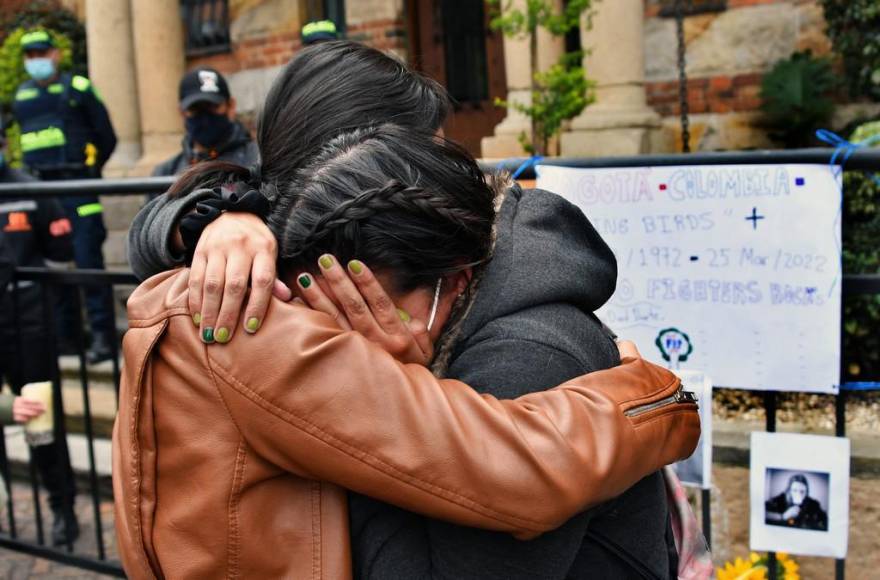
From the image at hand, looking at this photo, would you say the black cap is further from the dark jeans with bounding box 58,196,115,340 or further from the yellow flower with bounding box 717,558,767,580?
the yellow flower with bounding box 717,558,767,580

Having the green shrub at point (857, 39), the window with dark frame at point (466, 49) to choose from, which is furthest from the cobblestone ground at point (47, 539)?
the green shrub at point (857, 39)

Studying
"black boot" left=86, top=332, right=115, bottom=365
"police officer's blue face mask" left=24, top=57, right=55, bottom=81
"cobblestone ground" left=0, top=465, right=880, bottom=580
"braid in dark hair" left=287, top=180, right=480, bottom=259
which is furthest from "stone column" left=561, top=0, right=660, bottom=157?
"braid in dark hair" left=287, top=180, right=480, bottom=259

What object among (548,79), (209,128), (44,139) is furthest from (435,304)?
(44,139)

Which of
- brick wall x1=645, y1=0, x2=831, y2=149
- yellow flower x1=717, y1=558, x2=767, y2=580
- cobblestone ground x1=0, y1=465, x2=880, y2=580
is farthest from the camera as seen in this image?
brick wall x1=645, y1=0, x2=831, y2=149

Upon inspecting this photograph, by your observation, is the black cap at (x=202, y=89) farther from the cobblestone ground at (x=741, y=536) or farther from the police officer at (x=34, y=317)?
the cobblestone ground at (x=741, y=536)

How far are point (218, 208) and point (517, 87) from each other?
5.70m

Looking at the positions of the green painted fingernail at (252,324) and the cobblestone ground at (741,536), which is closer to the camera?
the green painted fingernail at (252,324)

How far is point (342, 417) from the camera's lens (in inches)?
48.7

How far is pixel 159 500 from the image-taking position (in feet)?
4.40

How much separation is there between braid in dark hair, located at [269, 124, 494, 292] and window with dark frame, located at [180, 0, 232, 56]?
898cm

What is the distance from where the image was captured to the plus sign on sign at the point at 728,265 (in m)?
2.45

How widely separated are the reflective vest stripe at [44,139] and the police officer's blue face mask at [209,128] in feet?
7.91

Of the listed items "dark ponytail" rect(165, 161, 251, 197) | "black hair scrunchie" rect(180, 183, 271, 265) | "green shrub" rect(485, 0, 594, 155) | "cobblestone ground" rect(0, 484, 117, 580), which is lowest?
"cobblestone ground" rect(0, 484, 117, 580)

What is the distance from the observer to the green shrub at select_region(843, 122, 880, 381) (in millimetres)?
4637
